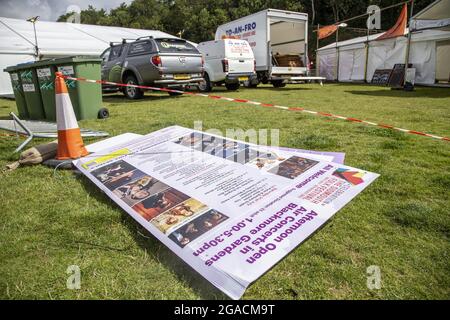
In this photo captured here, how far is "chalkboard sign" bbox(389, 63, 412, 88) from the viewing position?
43.3 ft

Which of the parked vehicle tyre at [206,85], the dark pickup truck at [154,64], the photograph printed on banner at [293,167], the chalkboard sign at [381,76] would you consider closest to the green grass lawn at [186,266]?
the photograph printed on banner at [293,167]

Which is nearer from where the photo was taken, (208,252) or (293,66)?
(208,252)

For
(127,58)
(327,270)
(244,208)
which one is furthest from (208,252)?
(127,58)

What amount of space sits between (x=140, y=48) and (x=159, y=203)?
319 inches

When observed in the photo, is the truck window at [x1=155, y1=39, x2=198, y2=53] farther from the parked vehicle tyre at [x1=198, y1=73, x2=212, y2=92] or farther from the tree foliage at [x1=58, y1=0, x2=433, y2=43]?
the tree foliage at [x1=58, y1=0, x2=433, y2=43]

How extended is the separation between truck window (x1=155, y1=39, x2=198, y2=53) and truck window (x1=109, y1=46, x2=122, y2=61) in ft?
5.82

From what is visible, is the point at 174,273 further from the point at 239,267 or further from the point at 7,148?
the point at 7,148

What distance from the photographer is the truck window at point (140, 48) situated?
8.62m

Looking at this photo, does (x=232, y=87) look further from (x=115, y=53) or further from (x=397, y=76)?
(x=397, y=76)

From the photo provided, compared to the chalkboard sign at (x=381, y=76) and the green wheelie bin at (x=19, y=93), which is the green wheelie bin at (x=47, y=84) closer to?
the green wheelie bin at (x=19, y=93)

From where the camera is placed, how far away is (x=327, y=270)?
1.47 meters

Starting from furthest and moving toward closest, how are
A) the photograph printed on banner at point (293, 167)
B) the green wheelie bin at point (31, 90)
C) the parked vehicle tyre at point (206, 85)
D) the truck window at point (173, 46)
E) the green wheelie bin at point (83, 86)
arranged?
the parked vehicle tyre at point (206, 85), the truck window at point (173, 46), the green wheelie bin at point (31, 90), the green wheelie bin at point (83, 86), the photograph printed on banner at point (293, 167)

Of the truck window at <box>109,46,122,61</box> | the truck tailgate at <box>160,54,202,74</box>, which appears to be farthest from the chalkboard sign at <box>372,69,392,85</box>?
the truck window at <box>109,46,122,61</box>
